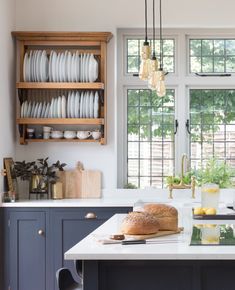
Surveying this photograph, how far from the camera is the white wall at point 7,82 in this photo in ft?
16.8

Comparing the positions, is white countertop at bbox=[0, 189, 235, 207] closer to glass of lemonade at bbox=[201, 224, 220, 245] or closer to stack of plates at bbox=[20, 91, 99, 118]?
stack of plates at bbox=[20, 91, 99, 118]

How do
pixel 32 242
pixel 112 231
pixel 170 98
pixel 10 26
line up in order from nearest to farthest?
pixel 112 231, pixel 32 242, pixel 10 26, pixel 170 98

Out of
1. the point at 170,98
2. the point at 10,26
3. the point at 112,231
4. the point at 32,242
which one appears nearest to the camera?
the point at 112,231

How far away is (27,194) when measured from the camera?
5.56 m

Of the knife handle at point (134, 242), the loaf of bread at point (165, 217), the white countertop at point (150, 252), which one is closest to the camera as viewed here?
the white countertop at point (150, 252)

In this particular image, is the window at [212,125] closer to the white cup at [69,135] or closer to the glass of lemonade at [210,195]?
the white cup at [69,135]

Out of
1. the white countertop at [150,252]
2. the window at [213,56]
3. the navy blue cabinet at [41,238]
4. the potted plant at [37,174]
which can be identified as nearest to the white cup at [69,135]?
the potted plant at [37,174]

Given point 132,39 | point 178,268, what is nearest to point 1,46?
point 132,39

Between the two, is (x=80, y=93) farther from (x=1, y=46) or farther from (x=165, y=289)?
(x=165, y=289)

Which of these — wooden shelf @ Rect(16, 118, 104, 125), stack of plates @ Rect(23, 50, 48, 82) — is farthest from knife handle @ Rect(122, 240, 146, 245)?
stack of plates @ Rect(23, 50, 48, 82)

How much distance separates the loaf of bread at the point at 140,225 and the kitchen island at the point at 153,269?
1.00 ft

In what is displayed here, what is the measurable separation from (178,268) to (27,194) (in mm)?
3349

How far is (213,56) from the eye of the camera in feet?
18.9

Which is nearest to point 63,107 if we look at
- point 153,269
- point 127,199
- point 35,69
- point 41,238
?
point 35,69
